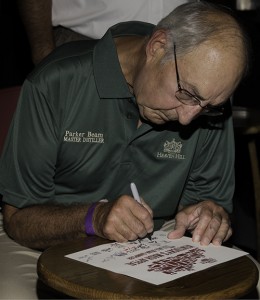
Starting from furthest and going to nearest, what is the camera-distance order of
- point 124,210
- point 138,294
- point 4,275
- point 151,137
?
1. point 151,137
2. point 4,275
3. point 124,210
4. point 138,294

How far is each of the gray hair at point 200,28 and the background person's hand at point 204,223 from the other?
1.74 ft

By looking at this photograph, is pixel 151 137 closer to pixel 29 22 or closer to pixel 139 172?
pixel 139 172

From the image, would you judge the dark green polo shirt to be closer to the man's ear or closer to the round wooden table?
the man's ear

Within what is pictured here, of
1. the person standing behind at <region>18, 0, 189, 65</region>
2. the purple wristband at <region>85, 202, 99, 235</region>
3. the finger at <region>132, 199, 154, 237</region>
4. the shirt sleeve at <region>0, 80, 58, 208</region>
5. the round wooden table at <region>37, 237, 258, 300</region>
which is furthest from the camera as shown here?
the person standing behind at <region>18, 0, 189, 65</region>

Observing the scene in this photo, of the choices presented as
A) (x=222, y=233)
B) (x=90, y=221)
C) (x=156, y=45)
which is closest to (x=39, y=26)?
(x=156, y=45)

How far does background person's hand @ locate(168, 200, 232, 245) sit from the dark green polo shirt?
21 cm

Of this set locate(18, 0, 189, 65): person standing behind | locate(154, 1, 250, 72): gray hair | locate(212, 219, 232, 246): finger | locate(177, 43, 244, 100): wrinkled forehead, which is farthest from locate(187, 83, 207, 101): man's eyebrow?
locate(18, 0, 189, 65): person standing behind

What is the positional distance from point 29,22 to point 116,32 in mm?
887

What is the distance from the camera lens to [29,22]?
3697 mm

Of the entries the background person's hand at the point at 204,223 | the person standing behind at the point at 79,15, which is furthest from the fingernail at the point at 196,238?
the person standing behind at the point at 79,15

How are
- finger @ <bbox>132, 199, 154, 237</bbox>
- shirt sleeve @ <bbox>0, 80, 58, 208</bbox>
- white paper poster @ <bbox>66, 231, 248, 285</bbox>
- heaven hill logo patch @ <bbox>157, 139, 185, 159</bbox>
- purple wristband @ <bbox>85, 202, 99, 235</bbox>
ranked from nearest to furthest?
white paper poster @ <bbox>66, 231, 248, 285</bbox>, finger @ <bbox>132, 199, 154, 237</bbox>, purple wristband @ <bbox>85, 202, 99, 235</bbox>, shirt sleeve @ <bbox>0, 80, 58, 208</bbox>, heaven hill logo patch @ <bbox>157, 139, 185, 159</bbox>

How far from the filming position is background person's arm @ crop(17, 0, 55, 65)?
364 cm

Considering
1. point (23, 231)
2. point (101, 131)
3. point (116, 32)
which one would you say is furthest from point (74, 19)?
point (23, 231)

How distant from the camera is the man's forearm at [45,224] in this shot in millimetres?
2596
